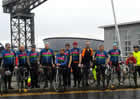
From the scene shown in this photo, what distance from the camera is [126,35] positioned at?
3509 cm

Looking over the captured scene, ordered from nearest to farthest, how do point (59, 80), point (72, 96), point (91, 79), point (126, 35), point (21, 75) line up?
point (72, 96), point (21, 75), point (59, 80), point (91, 79), point (126, 35)

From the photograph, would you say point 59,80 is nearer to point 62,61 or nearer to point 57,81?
point 57,81

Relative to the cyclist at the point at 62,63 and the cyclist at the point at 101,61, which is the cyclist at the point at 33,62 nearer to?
the cyclist at the point at 62,63

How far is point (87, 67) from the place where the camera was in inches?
450

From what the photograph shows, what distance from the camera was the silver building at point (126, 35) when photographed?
3350 cm

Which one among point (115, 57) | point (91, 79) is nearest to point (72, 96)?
point (91, 79)

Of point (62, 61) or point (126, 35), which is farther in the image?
point (126, 35)

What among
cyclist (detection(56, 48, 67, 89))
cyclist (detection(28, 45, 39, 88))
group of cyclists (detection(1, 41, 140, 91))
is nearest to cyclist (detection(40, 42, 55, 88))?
group of cyclists (detection(1, 41, 140, 91))

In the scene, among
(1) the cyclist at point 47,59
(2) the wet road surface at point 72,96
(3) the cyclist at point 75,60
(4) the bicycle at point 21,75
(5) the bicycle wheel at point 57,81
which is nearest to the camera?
(2) the wet road surface at point 72,96

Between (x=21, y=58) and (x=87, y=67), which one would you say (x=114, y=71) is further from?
(x=21, y=58)

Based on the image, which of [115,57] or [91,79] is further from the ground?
[115,57]

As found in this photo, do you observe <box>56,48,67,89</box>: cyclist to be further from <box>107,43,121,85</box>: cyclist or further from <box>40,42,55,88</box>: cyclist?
<box>107,43,121,85</box>: cyclist

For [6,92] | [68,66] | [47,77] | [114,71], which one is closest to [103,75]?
[114,71]

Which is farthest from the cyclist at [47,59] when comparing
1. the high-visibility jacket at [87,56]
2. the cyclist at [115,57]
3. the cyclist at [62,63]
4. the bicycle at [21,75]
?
the cyclist at [115,57]
